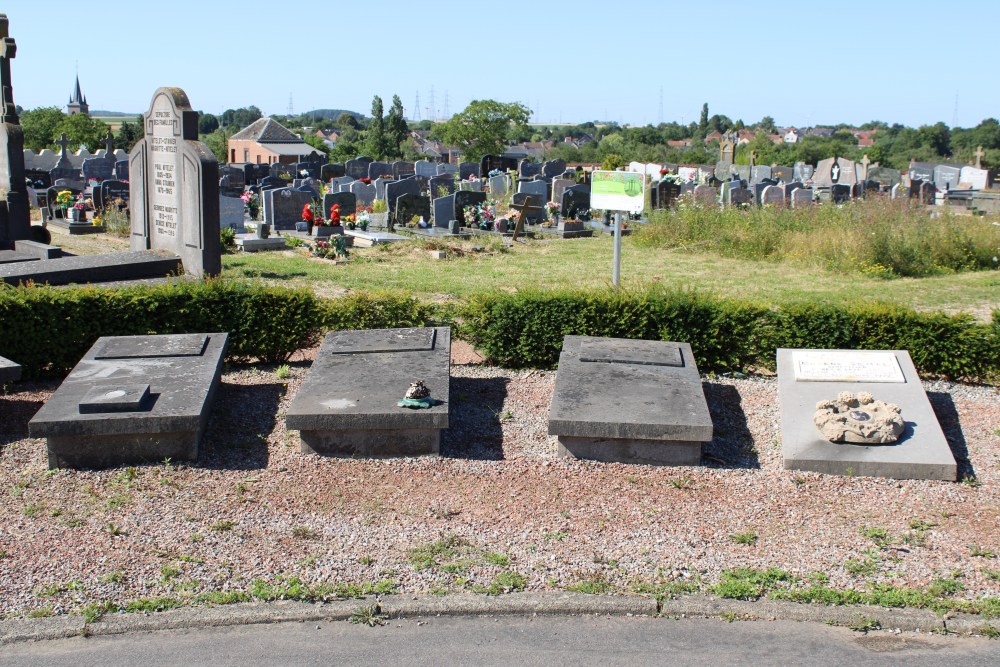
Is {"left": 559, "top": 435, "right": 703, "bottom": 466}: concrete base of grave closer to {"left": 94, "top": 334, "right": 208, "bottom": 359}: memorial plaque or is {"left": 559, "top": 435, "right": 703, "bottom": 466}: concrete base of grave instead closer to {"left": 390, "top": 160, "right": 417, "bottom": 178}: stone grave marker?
{"left": 94, "top": 334, "right": 208, "bottom": 359}: memorial plaque

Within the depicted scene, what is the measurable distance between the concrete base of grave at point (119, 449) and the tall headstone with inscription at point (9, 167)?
10718 millimetres

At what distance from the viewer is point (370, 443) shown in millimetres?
6781

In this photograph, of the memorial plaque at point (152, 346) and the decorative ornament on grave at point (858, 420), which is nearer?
the decorative ornament on grave at point (858, 420)

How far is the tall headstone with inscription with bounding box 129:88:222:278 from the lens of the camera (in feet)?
40.2

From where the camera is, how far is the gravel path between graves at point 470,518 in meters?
5.20

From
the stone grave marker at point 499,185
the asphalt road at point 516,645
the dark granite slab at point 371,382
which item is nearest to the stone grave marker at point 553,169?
the stone grave marker at point 499,185

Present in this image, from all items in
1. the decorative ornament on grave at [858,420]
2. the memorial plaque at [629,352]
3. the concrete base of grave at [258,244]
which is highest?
the concrete base of grave at [258,244]

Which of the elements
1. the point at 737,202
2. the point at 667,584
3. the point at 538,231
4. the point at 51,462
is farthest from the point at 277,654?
the point at 737,202

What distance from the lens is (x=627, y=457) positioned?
6.76m

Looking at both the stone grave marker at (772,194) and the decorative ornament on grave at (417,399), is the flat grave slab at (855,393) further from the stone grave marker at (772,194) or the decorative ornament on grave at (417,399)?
the stone grave marker at (772,194)

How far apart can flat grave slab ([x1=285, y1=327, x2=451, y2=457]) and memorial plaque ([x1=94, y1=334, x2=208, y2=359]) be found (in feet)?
3.53

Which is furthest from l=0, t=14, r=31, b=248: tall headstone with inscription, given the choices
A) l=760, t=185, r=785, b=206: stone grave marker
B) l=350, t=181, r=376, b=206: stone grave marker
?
l=760, t=185, r=785, b=206: stone grave marker

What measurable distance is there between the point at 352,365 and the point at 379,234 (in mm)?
11994

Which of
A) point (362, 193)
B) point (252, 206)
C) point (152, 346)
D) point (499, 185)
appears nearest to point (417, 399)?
point (152, 346)
